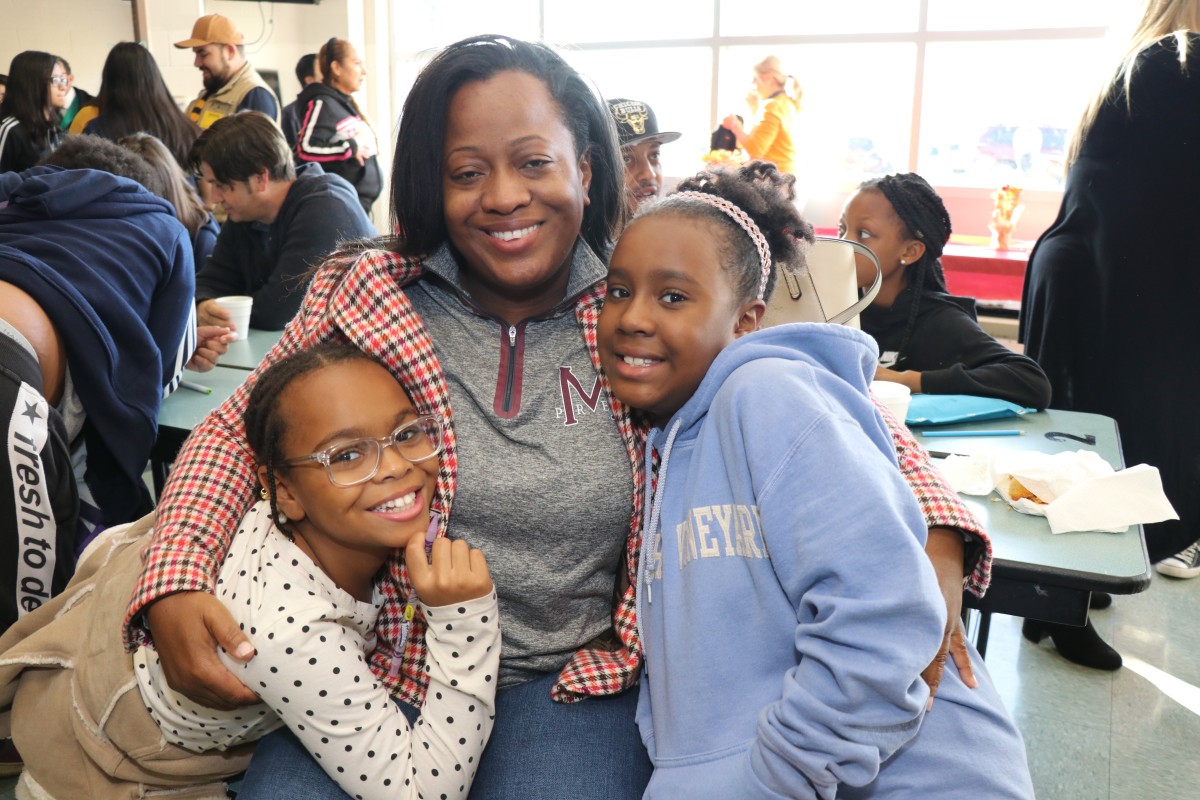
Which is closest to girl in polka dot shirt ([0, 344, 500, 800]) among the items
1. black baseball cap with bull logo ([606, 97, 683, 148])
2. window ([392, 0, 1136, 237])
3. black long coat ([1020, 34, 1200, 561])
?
black baseball cap with bull logo ([606, 97, 683, 148])

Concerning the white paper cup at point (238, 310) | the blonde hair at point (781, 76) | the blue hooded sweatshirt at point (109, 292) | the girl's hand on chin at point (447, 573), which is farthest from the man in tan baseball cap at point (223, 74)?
the girl's hand on chin at point (447, 573)

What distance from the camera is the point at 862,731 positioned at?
92 centimetres

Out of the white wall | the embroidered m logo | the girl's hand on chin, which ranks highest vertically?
the white wall

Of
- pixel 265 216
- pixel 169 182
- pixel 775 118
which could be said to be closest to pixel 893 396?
pixel 169 182

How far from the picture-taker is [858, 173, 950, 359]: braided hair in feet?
8.46

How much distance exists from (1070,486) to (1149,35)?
1529mm

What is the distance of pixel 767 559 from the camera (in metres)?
1.03

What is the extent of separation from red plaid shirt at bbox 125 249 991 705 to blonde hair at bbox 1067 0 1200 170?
1656 mm

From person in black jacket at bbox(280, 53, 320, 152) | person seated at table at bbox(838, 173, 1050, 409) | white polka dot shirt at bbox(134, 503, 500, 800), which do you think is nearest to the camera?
white polka dot shirt at bbox(134, 503, 500, 800)

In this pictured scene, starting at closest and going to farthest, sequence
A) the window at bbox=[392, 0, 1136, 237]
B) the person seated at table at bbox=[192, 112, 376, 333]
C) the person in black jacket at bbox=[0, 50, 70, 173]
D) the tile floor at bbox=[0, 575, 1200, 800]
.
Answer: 1. the tile floor at bbox=[0, 575, 1200, 800]
2. the person seated at table at bbox=[192, 112, 376, 333]
3. the person in black jacket at bbox=[0, 50, 70, 173]
4. the window at bbox=[392, 0, 1136, 237]

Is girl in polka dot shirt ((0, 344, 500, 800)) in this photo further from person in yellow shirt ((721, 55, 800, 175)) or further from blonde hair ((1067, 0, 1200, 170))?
person in yellow shirt ((721, 55, 800, 175))

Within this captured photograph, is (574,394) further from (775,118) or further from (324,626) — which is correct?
(775,118)

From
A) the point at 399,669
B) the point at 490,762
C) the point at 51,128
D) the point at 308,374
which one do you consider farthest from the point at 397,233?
the point at 51,128

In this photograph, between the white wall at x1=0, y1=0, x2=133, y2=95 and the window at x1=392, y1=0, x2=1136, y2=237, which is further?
the white wall at x1=0, y1=0, x2=133, y2=95
